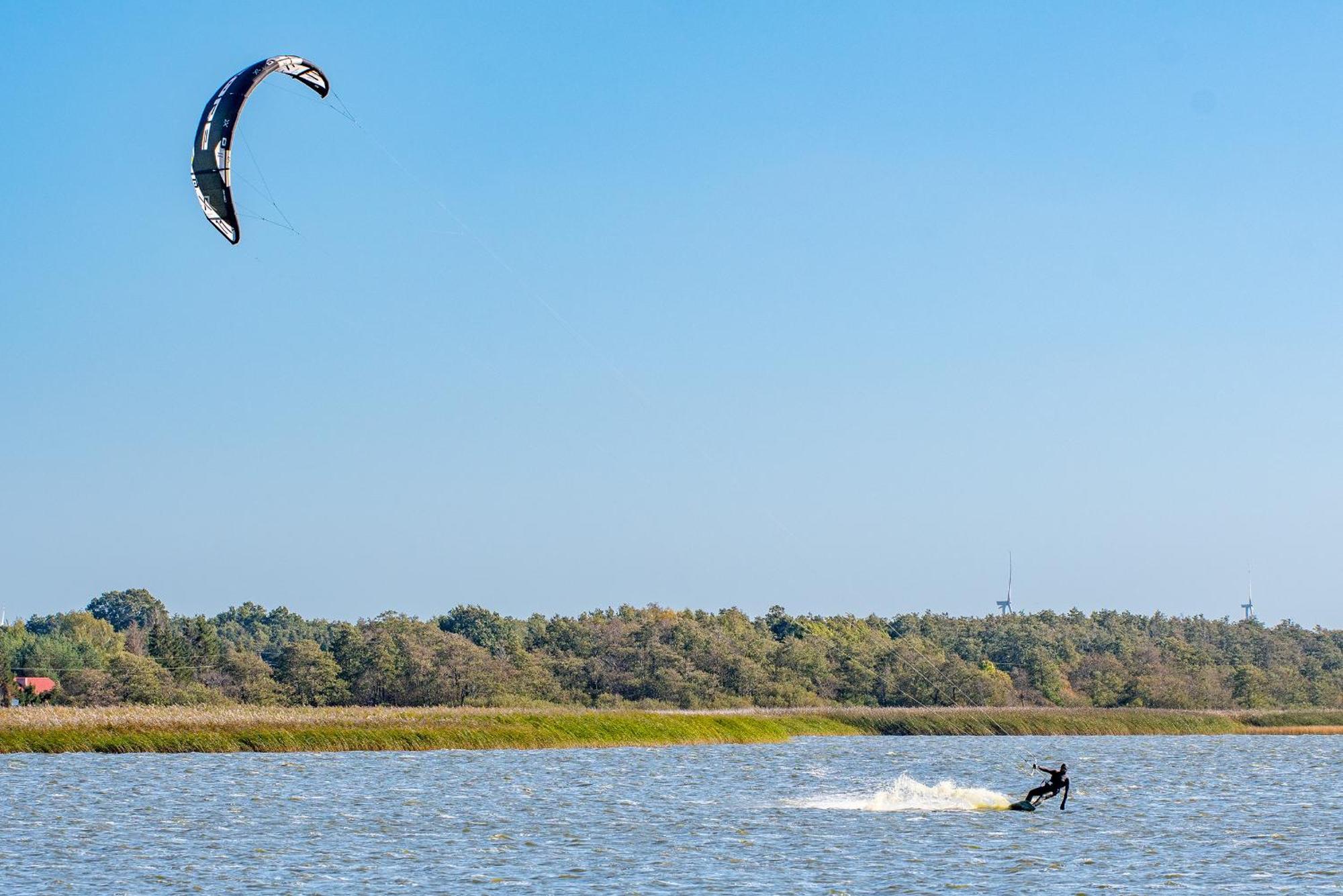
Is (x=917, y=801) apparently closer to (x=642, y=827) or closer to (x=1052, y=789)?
(x=1052, y=789)

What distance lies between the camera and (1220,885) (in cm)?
2520

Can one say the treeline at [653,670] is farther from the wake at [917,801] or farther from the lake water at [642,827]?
the wake at [917,801]

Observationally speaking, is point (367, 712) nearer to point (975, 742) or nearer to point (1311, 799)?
point (975, 742)

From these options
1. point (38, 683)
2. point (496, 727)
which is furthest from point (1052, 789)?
point (38, 683)

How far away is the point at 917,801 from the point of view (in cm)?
3812

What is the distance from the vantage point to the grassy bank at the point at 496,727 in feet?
181

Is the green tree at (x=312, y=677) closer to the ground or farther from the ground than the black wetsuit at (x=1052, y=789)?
farther from the ground

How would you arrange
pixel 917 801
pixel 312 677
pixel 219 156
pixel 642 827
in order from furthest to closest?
pixel 312 677 < pixel 917 801 < pixel 642 827 < pixel 219 156

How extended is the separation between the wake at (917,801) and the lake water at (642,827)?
0.35 ft

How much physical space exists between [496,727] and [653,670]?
4585 centimetres

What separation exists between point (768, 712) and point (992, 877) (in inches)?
2462

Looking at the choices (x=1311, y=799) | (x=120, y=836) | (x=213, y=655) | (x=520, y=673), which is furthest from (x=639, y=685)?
(x=120, y=836)

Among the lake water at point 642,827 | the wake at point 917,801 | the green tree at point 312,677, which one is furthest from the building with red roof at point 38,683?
the wake at point 917,801

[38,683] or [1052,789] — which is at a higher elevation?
[38,683]
